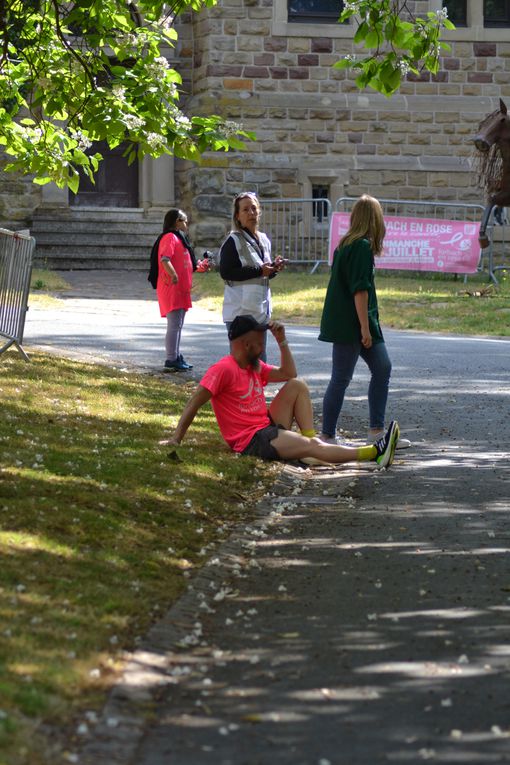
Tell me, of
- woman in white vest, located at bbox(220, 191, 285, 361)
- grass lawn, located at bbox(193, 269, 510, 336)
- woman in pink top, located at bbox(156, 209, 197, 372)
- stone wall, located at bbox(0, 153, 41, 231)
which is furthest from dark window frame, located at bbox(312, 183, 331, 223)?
woman in white vest, located at bbox(220, 191, 285, 361)

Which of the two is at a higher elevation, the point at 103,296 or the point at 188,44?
the point at 188,44

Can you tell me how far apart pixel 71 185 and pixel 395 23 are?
3.23m

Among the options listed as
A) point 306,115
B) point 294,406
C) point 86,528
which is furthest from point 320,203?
point 86,528

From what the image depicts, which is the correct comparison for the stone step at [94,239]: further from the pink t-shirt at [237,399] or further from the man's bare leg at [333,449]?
the man's bare leg at [333,449]

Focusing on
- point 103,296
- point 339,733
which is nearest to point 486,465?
point 339,733

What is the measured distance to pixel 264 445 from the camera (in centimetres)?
901

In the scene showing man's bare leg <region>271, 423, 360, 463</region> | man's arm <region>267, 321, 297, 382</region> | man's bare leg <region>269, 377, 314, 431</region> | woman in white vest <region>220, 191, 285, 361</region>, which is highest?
woman in white vest <region>220, 191, 285, 361</region>

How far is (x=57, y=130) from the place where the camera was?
11.6 m

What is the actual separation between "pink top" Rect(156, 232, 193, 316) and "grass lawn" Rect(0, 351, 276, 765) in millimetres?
2025

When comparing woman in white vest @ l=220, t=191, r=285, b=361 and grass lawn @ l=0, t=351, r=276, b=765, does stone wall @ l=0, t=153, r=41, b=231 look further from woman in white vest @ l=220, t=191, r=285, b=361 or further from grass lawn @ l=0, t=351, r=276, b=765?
woman in white vest @ l=220, t=191, r=285, b=361

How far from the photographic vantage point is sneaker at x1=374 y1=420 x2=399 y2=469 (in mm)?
8695

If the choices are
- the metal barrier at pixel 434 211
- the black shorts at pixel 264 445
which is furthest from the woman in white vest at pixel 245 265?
the metal barrier at pixel 434 211

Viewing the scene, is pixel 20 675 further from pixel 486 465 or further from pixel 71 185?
pixel 71 185

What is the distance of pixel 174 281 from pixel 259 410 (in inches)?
179
